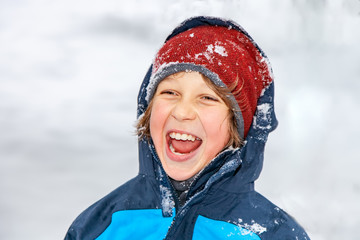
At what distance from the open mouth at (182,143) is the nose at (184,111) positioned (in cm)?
10

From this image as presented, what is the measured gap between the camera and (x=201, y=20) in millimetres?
2662

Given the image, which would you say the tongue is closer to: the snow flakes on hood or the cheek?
the cheek

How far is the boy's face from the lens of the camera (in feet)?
7.81

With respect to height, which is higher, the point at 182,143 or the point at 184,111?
the point at 184,111

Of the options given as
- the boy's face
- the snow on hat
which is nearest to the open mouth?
the boy's face

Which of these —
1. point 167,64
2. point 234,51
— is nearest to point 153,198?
point 167,64

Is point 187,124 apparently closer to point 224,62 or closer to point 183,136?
point 183,136

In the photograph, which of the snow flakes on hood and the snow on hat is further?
the snow flakes on hood

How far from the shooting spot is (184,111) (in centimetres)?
235

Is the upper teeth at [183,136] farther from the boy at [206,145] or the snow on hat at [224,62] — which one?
the snow on hat at [224,62]

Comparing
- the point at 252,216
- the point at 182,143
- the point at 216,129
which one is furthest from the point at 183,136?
the point at 252,216

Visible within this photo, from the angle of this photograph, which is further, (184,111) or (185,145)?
(185,145)

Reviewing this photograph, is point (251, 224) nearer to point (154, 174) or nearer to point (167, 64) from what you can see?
point (154, 174)

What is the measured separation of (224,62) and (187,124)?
0.37m
